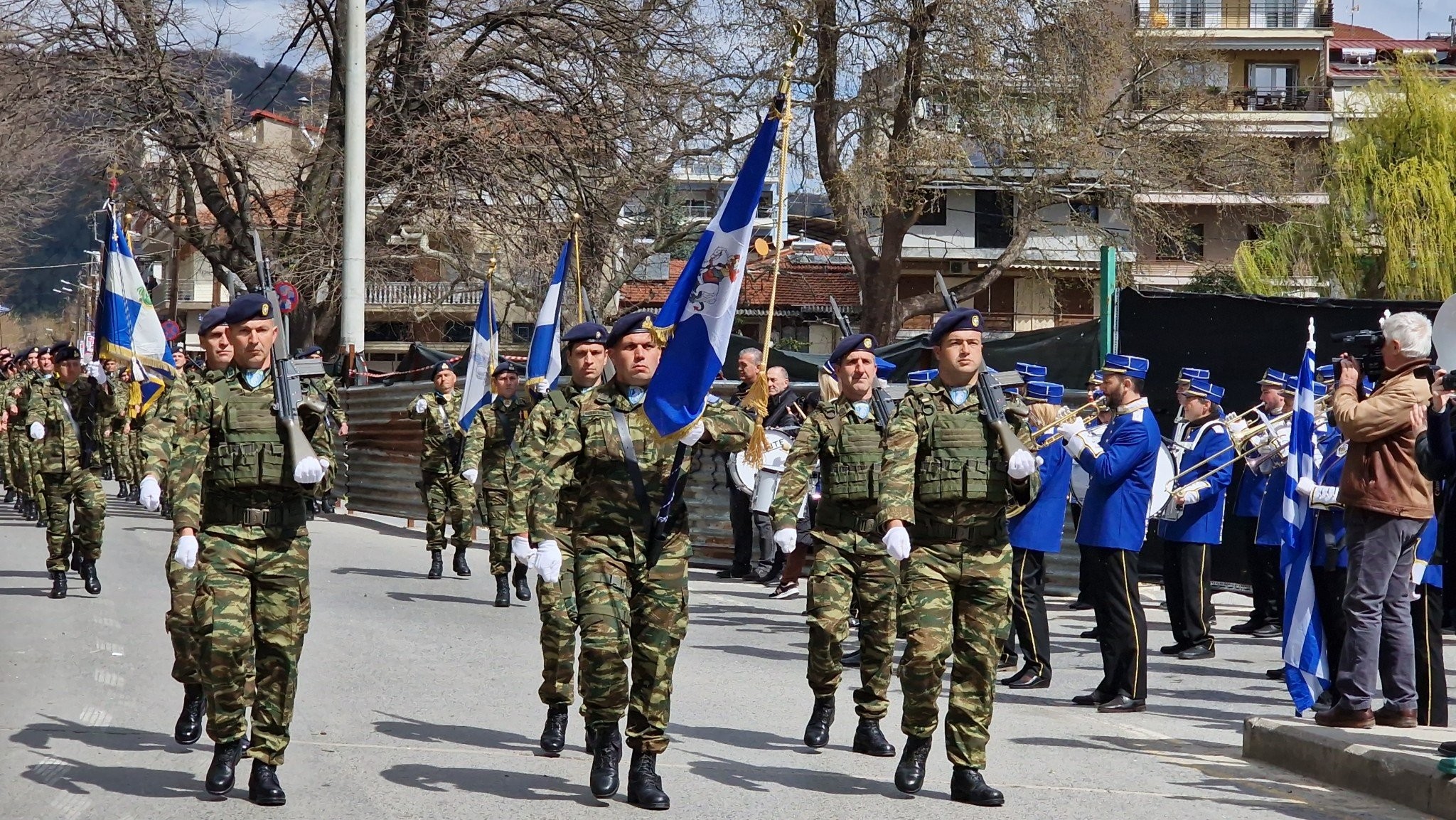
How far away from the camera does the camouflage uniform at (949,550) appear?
6.86 m

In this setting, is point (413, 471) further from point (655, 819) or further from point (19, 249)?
point (19, 249)

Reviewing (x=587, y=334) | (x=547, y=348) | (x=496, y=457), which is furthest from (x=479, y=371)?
(x=587, y=334)

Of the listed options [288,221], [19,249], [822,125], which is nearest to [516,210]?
[288,221]

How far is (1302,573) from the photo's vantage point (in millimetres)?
8789

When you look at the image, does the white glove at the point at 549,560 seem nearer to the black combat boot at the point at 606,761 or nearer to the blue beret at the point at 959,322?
the black combat boot at the point at 606,761

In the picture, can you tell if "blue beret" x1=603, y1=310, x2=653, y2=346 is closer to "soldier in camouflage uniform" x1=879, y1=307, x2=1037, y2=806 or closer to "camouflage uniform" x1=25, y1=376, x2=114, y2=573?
"soldier in camouflage uniform" x1=879, y1=307, x2=1037, y2=806

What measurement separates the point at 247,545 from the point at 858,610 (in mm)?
3170

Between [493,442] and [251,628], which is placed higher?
[493,442]

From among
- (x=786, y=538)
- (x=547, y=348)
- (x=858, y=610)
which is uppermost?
(x=547, y=348)

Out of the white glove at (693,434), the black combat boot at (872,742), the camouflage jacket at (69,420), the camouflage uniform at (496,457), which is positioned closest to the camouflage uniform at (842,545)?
the black combat boot at (872,742)

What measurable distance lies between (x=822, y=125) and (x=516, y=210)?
874 cm

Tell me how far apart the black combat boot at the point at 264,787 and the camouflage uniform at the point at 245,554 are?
0.03 m

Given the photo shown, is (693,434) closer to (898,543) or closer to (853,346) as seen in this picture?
(898,543)

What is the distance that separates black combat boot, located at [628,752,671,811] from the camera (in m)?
6.54
